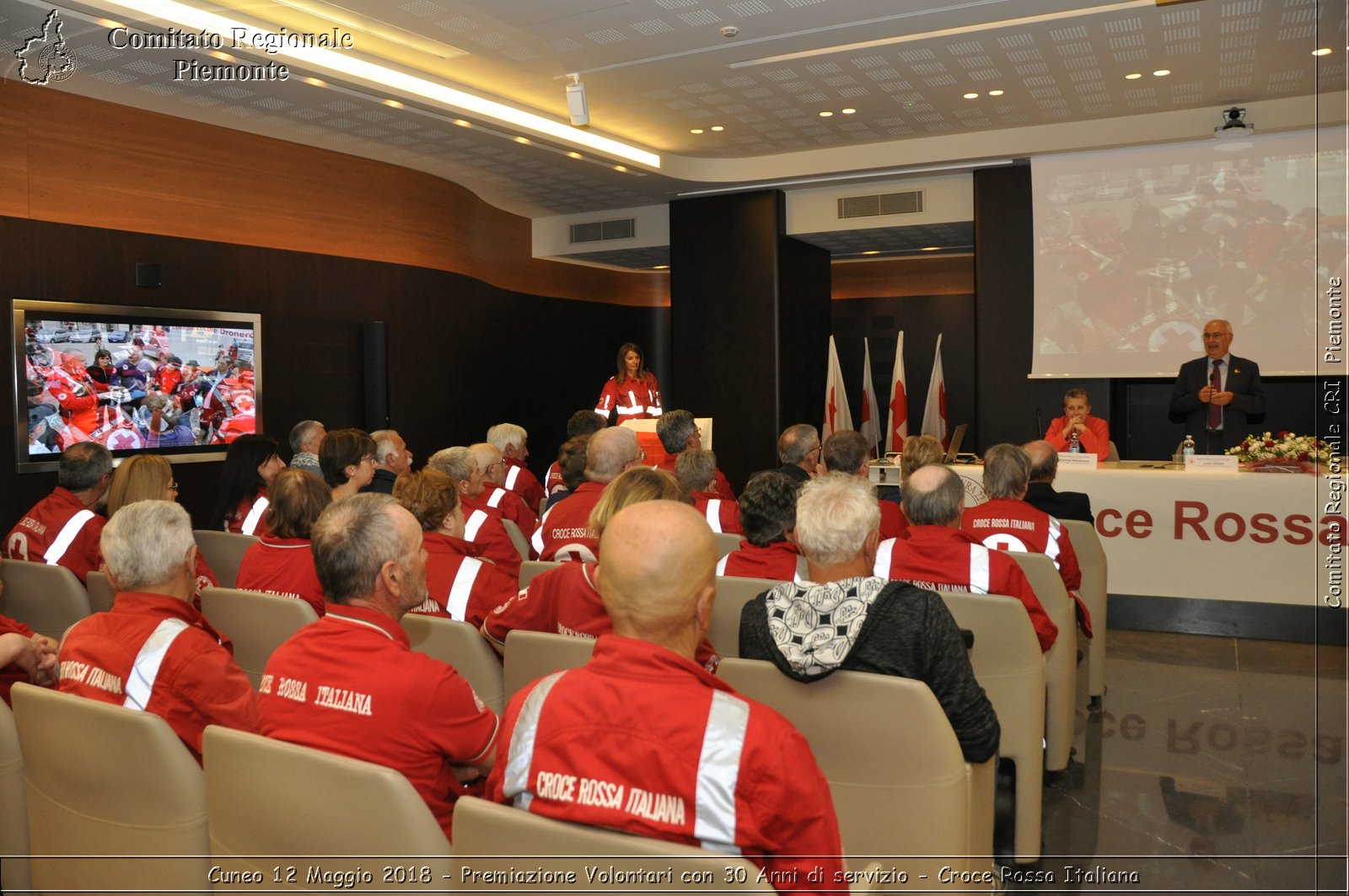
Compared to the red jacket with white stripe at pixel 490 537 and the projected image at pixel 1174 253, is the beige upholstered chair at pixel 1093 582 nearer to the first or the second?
the red jacket with white stripe at pixel 490 537

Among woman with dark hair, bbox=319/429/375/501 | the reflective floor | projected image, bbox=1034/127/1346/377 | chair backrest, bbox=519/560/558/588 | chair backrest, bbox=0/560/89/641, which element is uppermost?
projected image, bbox=1034/127/1346/377

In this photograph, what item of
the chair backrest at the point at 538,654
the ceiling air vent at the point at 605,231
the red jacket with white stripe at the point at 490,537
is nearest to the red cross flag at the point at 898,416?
the ceiling air vent at the point at 605,231

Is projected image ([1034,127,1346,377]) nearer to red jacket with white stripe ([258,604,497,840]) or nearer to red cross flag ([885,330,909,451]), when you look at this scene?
red cross flag ([885,330,909,451])

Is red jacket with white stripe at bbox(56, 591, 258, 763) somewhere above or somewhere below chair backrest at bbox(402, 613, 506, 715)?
above

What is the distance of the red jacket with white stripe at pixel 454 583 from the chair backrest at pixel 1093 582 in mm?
2684

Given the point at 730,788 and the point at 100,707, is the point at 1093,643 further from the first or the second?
the point at 100,707

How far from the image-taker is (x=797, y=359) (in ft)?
Result: 34.4

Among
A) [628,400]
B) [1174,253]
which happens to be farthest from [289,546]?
[1174,253]

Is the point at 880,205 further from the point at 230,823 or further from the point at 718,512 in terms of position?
the point at 230,823

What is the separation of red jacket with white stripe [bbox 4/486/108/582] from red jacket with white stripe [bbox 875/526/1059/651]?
3.25 metres

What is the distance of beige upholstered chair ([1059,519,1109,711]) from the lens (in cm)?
449

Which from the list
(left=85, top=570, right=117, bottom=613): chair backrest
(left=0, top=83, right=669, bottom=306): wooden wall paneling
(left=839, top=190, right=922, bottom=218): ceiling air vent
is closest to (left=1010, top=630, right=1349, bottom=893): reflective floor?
(left=85, top=570, right=117, bottom=613): chair backrest

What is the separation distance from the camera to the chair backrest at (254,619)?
282cm

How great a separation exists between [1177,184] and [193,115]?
782cm
